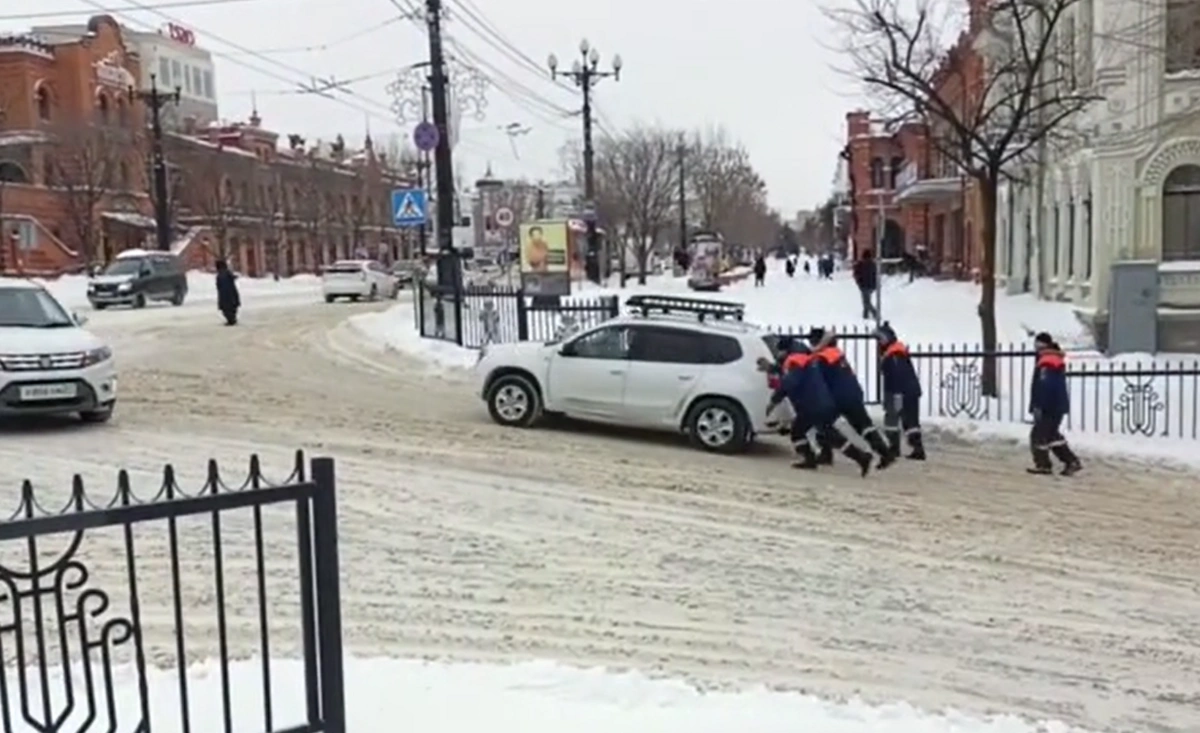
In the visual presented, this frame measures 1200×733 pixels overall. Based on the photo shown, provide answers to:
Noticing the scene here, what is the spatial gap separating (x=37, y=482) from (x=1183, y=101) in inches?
835

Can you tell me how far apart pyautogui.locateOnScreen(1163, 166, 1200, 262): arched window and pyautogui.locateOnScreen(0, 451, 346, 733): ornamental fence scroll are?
66.4 feet

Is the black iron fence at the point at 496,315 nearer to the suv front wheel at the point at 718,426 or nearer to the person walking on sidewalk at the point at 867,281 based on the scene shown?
the suv front wheel at the point at 718,426

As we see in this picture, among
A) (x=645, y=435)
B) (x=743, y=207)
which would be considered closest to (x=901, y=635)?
(x=645, y=435)

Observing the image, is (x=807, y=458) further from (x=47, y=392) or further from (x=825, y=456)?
(x=47, y=392)

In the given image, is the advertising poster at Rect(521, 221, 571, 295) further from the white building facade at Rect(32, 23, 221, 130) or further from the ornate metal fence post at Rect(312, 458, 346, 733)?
the white building facade at Rect(32, 23, 221, 130)

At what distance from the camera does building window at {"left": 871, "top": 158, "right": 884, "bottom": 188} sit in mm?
75000

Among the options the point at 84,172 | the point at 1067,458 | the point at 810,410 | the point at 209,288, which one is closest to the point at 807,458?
the point at 810,410

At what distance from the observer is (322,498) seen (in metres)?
3.74

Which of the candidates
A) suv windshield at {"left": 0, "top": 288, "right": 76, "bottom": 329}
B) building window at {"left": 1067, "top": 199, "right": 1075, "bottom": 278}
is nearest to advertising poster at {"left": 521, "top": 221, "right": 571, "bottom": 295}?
suv windshield at {"left": 0, "top": 288, "right": 76, "bottom": 329}

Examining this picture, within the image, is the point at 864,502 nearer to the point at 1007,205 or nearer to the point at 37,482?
the point at 37,482

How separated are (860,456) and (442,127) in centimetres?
1296

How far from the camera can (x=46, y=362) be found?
12445 millimetres

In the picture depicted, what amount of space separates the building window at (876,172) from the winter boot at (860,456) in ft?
214

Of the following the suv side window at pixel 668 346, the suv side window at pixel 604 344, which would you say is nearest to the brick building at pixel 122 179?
the suv side window at pixel 604 344
